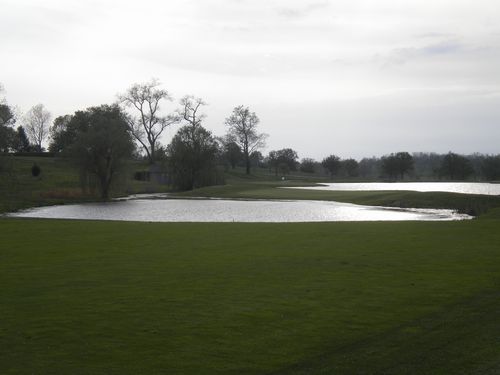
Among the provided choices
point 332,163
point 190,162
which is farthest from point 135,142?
point 332,163

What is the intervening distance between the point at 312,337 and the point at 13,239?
1733 cm

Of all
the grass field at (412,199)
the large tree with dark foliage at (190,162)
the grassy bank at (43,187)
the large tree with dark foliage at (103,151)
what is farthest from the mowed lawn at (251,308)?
the large tree with dark foliage at (190,162)

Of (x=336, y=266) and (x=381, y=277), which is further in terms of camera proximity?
(x=336, y=266)

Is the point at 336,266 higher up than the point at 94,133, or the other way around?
the point at 94,133

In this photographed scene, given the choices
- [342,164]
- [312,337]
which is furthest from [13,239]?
[342,164]

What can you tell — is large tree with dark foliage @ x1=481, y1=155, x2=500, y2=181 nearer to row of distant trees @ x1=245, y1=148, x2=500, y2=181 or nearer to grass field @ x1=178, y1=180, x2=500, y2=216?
row of distant trees @ x1=245, y1=148, x2=500, y2=181

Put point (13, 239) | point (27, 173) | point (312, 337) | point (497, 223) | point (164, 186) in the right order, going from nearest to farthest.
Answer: point (312, 337) < point (13, 239) < point (497, 223) < point (27, 173) < point (164, 186)

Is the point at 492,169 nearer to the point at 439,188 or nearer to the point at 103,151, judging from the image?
the point at 439,188

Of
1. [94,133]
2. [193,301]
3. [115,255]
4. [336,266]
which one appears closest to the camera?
[193,301]

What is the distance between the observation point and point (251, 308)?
11500 millimetres

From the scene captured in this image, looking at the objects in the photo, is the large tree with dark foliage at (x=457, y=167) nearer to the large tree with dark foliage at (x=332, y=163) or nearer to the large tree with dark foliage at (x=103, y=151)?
the large tree with dark foliage at (x=332, y=163)

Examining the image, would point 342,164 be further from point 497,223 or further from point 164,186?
point 497,223

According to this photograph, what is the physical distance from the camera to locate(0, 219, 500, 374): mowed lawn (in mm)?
8609

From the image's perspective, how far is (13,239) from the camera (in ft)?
75.7
